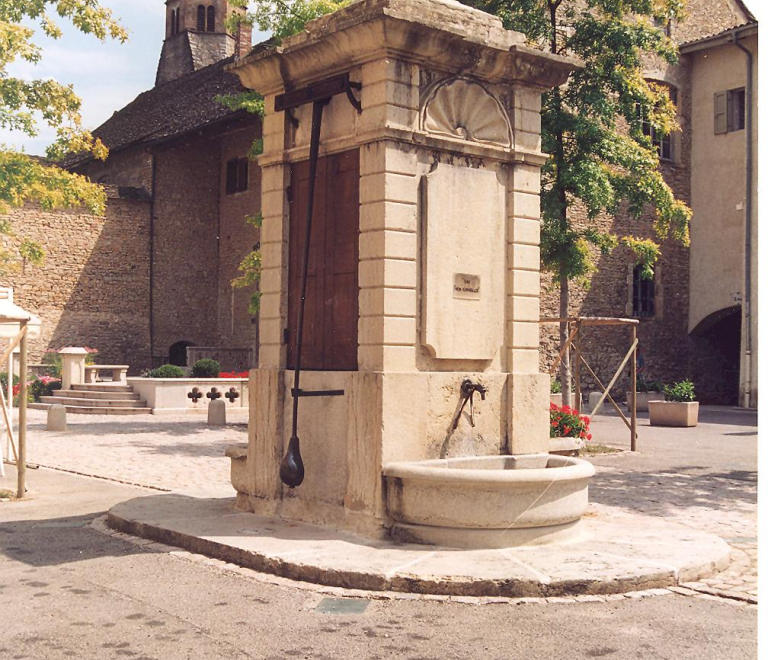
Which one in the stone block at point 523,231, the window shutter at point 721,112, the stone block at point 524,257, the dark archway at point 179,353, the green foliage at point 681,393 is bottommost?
the green foliage at point 681,393

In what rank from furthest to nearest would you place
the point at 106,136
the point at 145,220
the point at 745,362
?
the point at 106,136 < the point at 145,220 < the point at 745,362

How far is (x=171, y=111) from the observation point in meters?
33.0

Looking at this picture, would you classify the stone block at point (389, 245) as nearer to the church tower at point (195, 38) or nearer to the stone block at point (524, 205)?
the stone block at point (524, 205)

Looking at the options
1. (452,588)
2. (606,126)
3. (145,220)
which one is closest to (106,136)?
(145,220)

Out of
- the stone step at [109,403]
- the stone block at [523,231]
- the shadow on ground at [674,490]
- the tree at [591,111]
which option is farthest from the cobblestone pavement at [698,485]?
the stone step at [109,403]

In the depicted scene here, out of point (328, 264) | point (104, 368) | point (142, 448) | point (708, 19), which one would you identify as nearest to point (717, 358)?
point (708, 19)

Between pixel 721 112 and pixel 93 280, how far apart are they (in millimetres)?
19024

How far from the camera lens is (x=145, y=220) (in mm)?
30797

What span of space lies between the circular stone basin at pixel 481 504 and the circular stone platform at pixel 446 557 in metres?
0.10

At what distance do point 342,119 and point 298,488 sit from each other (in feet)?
9.12

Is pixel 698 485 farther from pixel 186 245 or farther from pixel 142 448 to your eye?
pixel 186 245

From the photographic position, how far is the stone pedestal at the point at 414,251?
22.4 ft

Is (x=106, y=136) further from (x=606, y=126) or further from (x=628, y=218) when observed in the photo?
(x=606, y=126)

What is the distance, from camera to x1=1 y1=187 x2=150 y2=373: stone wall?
28219mm
